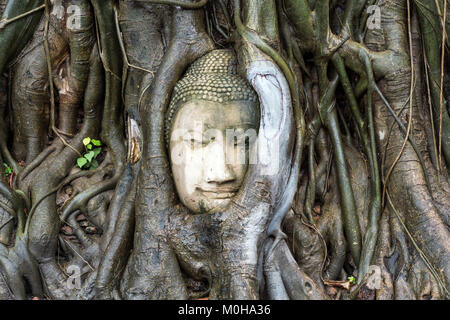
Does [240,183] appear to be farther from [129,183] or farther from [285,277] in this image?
[129,183]

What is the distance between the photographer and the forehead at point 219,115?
2.92 m

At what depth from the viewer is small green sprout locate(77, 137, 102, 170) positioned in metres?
3.58

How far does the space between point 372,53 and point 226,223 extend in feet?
4.51

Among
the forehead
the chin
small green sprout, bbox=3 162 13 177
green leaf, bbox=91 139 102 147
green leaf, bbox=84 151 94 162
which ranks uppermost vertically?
the forehead

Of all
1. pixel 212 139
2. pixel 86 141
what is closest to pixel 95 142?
pixel 86 141

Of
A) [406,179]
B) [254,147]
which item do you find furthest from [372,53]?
[254,147]

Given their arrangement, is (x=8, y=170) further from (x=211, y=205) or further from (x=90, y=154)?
(x=211, y=205)

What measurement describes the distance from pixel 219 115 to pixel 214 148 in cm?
19

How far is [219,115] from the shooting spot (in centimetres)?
293

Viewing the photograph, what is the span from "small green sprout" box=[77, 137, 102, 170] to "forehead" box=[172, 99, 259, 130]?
92 cm

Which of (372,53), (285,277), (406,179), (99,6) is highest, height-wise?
(99,6)

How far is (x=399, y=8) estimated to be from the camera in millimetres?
3268

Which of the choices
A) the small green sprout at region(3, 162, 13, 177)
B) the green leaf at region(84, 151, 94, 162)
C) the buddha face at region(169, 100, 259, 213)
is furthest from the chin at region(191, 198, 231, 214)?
the small green sprout at region(3, 162, 13, 177)

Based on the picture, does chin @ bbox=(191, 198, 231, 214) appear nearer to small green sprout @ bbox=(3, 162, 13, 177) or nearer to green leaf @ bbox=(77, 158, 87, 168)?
green leaf @ bbox=(77, 158, 87, 168)
